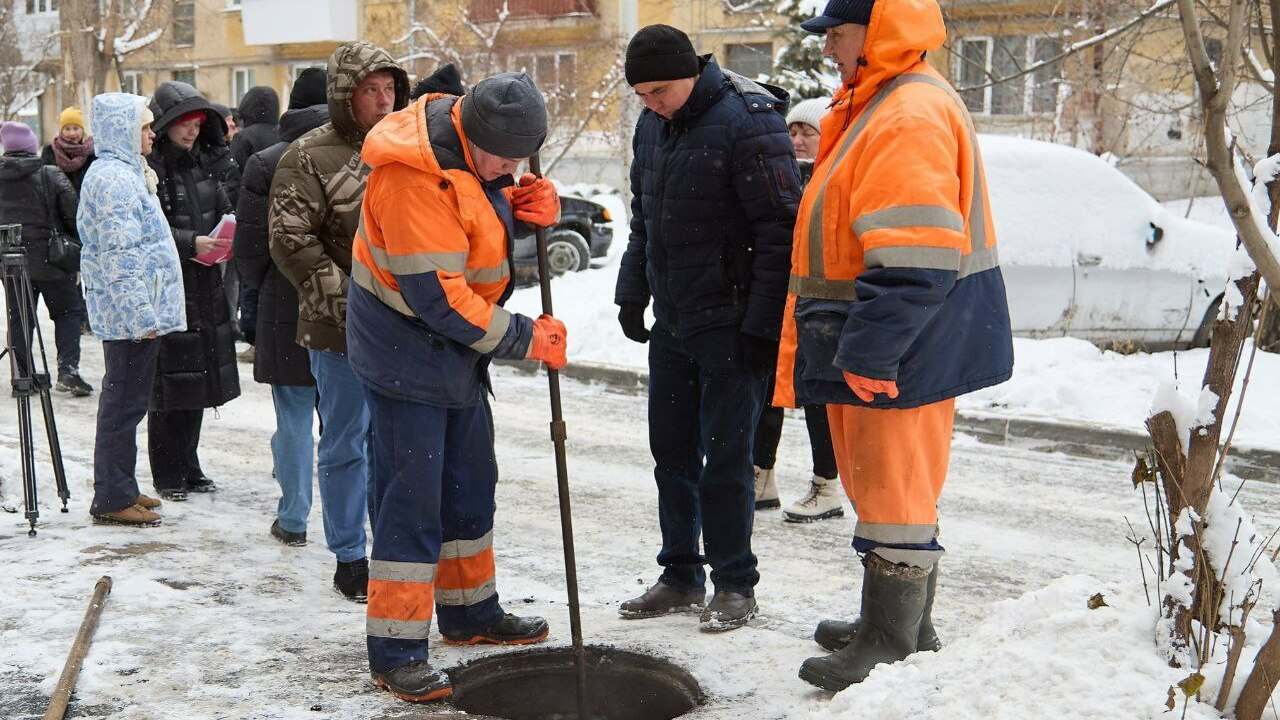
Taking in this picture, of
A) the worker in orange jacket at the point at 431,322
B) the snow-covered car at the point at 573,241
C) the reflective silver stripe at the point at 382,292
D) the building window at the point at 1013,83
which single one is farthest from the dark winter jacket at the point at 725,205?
the building window at the point at 1013,83

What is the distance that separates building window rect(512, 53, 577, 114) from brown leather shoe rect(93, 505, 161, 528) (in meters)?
16.4

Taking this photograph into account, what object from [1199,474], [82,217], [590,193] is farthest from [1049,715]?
[590,193]

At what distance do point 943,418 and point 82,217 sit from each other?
406 cm

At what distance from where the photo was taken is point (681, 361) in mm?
4852

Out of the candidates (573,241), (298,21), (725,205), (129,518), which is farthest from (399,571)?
(298,21)

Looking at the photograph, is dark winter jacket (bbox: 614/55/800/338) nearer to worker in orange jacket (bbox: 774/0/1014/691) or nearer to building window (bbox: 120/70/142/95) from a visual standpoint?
worker in orange jacket (bbox: 774/0/1014/691)

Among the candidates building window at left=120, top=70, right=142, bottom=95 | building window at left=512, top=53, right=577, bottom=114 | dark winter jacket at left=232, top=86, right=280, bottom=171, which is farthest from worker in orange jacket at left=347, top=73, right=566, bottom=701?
building window at left=120, top=70, right=142, bottom=95

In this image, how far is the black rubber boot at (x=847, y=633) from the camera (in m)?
4.25

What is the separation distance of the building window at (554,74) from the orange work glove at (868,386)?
18.6 m

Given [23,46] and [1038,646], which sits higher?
[23,46]

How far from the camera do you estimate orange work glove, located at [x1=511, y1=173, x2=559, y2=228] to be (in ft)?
14.0

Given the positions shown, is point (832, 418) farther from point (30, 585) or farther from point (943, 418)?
point (30, 585)

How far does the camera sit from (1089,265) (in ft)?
35.3

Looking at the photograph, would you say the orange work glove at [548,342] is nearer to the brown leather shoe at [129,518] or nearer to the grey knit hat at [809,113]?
the brown leather shoe at [129,518]
